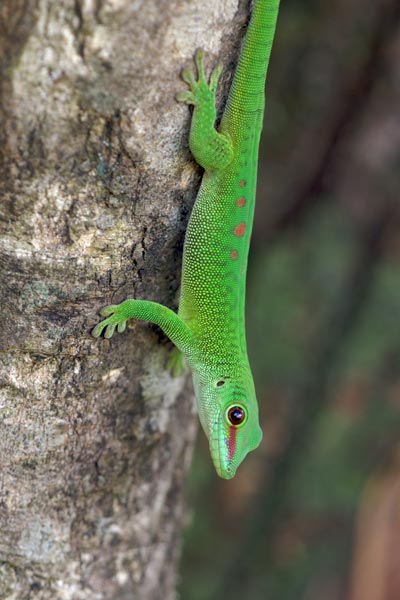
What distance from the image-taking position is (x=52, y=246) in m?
1.81

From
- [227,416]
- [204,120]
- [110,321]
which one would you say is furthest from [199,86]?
[227,416]

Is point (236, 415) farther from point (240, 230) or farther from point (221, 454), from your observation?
point (240, 230)

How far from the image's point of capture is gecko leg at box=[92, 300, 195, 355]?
204 centimetres

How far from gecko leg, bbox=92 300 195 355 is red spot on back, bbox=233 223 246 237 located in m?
0.41

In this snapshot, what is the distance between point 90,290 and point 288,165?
362 cm

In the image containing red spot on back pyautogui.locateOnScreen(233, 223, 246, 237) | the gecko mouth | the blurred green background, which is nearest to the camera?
the gecko mouth

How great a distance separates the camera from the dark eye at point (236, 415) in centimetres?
249

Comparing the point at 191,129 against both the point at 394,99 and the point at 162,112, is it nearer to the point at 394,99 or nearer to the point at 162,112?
the point at 162,112

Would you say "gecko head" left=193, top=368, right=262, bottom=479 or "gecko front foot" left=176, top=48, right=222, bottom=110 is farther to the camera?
"gecko head" left=193, top=368, right=262, bottom=479

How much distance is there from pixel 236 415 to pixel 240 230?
2.36 feet

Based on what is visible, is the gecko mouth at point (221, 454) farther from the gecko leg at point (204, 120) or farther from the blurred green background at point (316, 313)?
the blurred green background at point (316, 313)

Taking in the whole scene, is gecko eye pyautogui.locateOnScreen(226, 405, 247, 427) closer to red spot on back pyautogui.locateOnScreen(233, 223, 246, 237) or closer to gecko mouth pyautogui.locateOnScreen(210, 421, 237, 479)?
gecko mouth pyautogui.locateOnScreen(210, 421, 237, 479)

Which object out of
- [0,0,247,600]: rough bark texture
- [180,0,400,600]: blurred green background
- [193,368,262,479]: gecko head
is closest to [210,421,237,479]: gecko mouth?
[193,368,262,479]: gecko head

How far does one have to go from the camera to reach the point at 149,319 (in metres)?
2.24
